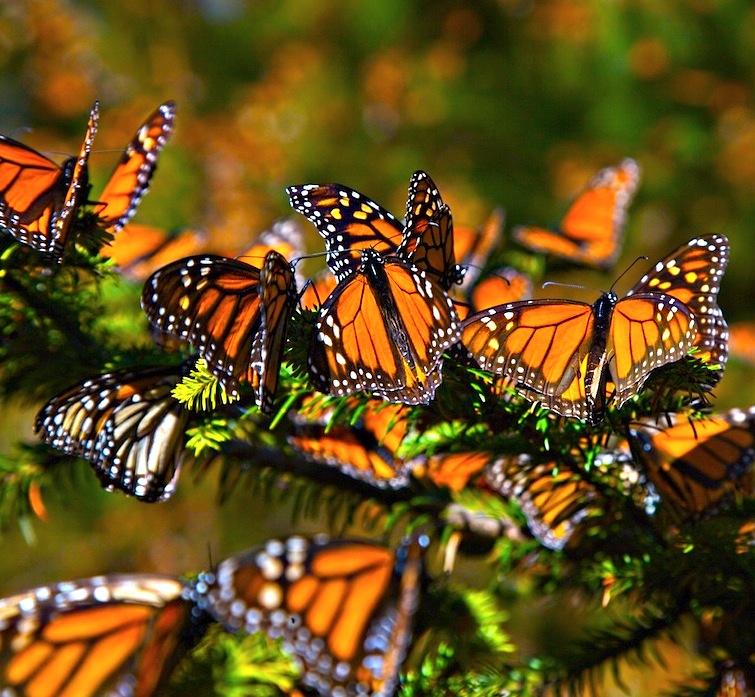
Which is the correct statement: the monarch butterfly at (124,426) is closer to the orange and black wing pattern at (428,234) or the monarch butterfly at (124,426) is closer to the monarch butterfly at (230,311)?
the monarch butterfly at (230,311)

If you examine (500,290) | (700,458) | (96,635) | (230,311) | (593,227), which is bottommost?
(96,635)

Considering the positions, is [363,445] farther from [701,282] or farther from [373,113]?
[373,113]

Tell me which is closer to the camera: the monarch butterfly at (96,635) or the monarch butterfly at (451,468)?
the monarch butterfly at (96,635)

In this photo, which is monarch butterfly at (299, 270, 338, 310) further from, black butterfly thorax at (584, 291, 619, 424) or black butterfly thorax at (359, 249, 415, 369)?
black butterfly thorax at (584, 291, 619, 424)

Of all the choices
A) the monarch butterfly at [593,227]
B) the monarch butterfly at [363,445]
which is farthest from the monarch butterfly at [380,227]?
the monarch butterfly at [593,227]

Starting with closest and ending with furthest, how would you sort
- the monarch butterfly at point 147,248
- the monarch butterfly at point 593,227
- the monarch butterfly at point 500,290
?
the monarch butterfly at point 500,290 → the monarch butterfly at point 147,248 → the monarch butterfly at point 593,227

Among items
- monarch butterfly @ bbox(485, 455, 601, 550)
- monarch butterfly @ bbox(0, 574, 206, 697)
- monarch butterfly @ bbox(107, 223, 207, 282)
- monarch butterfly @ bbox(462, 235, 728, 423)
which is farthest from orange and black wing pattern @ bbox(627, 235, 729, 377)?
monarch butterfly @ bbox(107, 223, 207, 282)

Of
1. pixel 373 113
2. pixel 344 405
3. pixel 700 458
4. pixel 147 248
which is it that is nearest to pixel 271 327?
pixel 344 405
